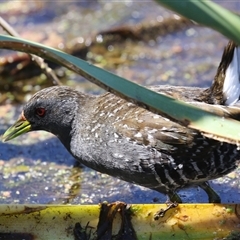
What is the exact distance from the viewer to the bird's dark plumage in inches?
167

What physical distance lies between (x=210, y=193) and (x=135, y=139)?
812mm

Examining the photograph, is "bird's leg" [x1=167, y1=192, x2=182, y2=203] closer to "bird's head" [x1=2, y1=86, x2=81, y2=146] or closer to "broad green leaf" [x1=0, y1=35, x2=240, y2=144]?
"bird's head" [x1=2, y1=86, x2=81, y2=146]

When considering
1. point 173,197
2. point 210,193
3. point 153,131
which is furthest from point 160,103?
point 210,193

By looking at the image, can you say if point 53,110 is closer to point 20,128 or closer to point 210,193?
point 20,128

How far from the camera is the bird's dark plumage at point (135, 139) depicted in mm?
4230

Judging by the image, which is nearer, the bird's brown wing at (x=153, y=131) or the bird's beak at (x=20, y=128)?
the bird's brown wing at (x=153, y=131)

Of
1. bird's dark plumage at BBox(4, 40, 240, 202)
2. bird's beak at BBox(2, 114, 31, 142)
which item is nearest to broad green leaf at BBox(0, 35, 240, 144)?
bird's dark plumage at BBox(4, 40, 240, 202)

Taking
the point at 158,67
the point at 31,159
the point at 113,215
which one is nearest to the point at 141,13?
the point at 158,67

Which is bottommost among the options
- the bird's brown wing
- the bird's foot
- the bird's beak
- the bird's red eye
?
the bird's foot

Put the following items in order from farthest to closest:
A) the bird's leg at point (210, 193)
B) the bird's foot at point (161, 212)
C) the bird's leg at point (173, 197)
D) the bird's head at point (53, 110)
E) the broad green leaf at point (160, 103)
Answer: the bird's head at point (53, 110), the bird's leg at point (210, 193), the bird's leg at point (173, 197), the bird's foot at point (161, 212), the broad green leaf at point (160, 103)

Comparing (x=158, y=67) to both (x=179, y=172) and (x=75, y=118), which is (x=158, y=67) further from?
(x=179, y=172)

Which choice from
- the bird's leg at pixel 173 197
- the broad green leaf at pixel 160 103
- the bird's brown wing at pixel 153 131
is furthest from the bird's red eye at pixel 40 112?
the broad green leaf at pixel 160 103

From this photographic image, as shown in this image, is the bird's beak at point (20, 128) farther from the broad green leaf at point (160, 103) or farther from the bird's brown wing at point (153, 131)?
the broad green leaf at point (160, 103)

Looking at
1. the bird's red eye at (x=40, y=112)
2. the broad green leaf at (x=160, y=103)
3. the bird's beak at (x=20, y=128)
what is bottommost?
the bird's beak at (x=20, y=128)
